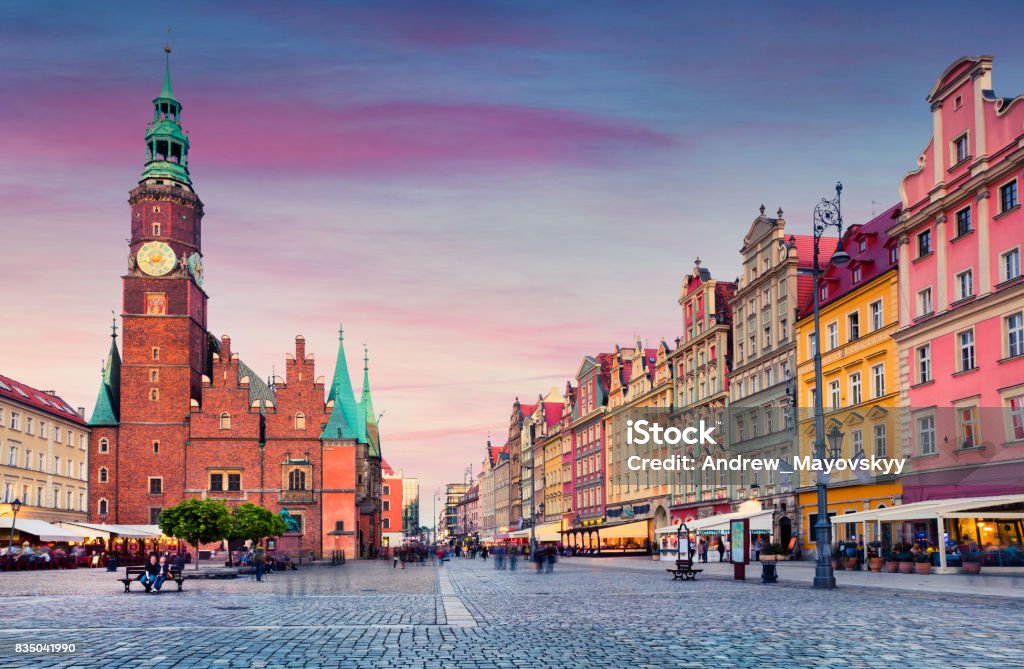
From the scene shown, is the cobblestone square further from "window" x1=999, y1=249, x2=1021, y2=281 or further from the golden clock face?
the golden clock face

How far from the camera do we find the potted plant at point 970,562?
33812 millimetres

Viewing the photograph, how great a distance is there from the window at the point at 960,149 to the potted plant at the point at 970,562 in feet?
47.9

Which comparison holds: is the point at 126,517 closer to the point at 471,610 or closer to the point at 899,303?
the point at 899,303

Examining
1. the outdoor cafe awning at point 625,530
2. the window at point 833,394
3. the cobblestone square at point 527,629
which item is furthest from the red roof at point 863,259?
the cobblestone square at point 527,629

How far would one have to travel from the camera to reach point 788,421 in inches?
2156

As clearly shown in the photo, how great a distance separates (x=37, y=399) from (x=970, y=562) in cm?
6669

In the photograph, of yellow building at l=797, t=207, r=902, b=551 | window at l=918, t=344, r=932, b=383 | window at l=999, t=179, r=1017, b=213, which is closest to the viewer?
window at l=999, t=179, r=1017, b=213

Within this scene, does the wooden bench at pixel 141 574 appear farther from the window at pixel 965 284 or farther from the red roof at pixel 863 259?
the red roof at pixel 863 259

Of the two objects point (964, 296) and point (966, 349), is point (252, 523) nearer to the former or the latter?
point (966, 349)

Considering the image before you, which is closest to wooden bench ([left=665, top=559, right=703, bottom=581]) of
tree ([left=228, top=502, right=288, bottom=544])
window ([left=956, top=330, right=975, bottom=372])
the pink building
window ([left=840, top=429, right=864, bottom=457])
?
the pink building

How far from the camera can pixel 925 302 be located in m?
42.6

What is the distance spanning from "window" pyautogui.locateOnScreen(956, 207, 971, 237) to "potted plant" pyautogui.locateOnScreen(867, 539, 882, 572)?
12060 millimetres

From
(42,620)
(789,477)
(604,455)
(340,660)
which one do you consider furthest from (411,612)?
(604,455)

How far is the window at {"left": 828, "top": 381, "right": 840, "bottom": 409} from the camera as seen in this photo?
5066cm
